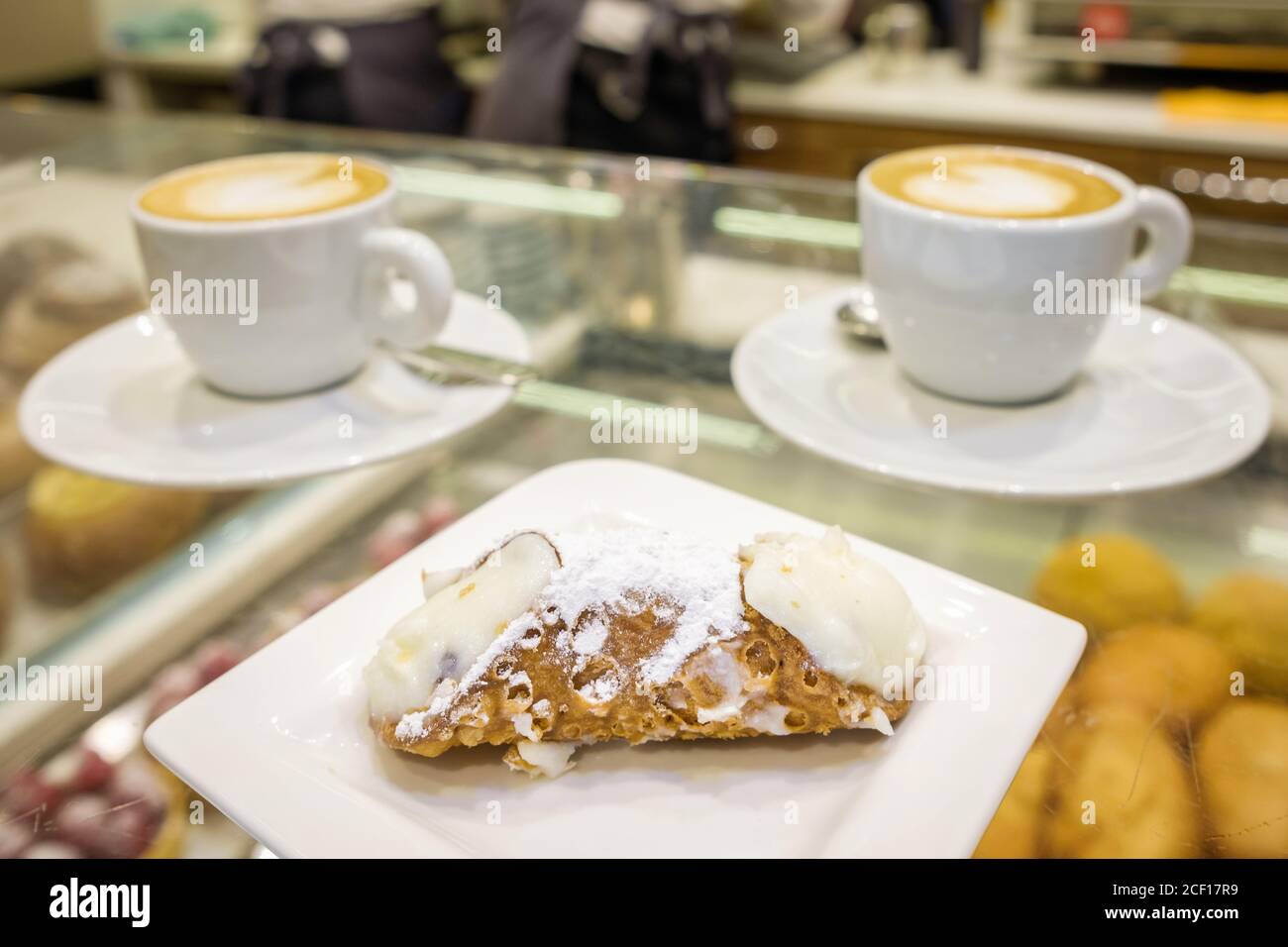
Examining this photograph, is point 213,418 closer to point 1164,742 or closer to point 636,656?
point 636,656

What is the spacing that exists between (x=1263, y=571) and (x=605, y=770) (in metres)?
0.41

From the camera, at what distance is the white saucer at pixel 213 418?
0.67 meters

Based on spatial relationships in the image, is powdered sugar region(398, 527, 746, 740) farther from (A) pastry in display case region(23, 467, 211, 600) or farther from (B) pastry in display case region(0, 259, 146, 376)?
(B) pastry in display case region(0, 259, 146, 376)

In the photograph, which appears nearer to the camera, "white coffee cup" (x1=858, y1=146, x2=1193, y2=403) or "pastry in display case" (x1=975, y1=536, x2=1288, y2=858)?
"pastry in display case" (x1=975, y1=536, x2=1288, y2=858)

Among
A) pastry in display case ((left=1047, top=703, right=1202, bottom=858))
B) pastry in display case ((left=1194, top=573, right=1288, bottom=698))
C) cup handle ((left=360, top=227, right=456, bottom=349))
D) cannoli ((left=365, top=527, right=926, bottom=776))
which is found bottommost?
pastry in display case ((left=1047, top=703, right=1202, bottom=858))

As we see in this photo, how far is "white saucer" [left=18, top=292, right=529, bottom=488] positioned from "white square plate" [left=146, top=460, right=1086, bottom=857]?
0.75ft

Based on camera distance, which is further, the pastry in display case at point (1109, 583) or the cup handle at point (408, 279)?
the cup handle at point (408, 279)

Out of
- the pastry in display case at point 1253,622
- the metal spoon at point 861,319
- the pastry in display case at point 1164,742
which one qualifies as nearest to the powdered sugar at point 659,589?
the pastry in display case at point 1164,742

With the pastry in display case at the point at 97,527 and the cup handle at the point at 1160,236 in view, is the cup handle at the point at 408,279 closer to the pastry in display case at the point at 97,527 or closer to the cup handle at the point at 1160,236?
the pastry in display case at the point at 97,527

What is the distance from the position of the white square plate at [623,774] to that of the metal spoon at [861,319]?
1.19 ft

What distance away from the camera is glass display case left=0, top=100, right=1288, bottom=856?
467mm

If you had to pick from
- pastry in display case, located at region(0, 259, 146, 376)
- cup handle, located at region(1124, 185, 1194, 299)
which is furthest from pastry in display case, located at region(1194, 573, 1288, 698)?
pastry in display case, located at region(0, 259, 146, 376)

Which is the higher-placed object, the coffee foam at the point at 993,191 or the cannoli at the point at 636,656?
the coffee foam at the point at 993,191

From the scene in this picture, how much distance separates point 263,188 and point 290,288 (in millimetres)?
128
